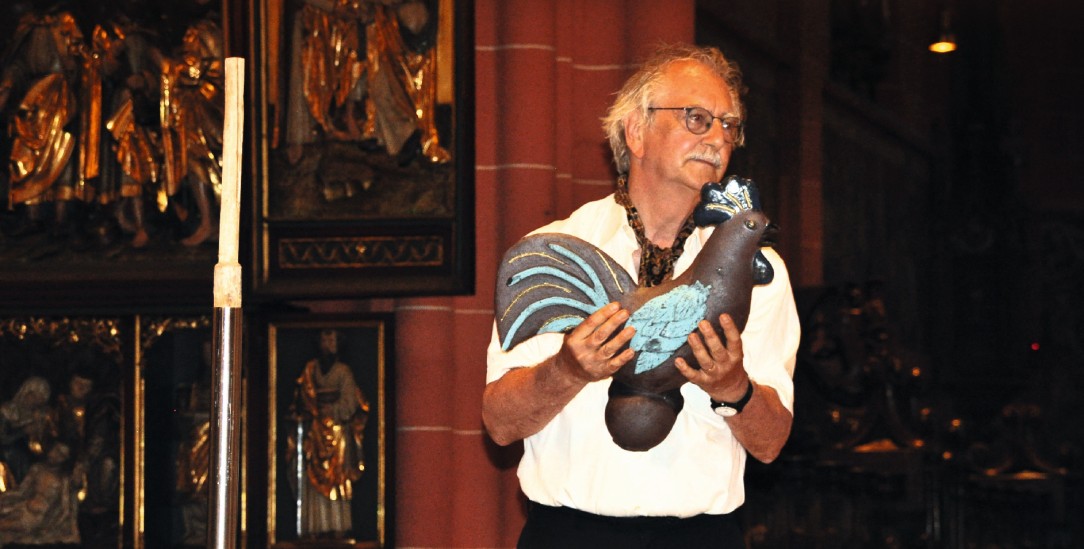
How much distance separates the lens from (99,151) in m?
5.23

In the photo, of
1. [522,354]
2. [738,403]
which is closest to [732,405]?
[738,403]

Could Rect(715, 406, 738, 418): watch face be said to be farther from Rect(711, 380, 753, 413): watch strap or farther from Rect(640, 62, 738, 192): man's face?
Rect(640, 62, 738, 192): man's face

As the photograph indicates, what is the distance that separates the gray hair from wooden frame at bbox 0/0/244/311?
267cm

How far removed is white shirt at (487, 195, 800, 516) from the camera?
8.08 feet

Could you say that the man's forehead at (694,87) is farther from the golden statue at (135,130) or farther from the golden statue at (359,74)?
the golden statue at (135,130)

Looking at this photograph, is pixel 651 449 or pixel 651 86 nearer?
pixel 651 449

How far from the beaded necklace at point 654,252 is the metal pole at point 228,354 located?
Answer: 1103mm

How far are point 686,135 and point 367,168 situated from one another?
2378 millimetres

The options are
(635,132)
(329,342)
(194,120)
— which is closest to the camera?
(635,132)

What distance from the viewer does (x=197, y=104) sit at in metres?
5.16

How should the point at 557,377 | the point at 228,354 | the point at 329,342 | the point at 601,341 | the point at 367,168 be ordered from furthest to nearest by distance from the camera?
the point at 329,342, the point at 367,168, the point at 557,377, the point at 601,341, the point at 228,354

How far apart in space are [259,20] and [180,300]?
3.38ft

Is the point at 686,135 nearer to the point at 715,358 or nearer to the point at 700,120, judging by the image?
the point at 700,120

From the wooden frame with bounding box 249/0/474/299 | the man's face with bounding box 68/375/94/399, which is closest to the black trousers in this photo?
the wooden frame with bounding box 249/0/474/299
